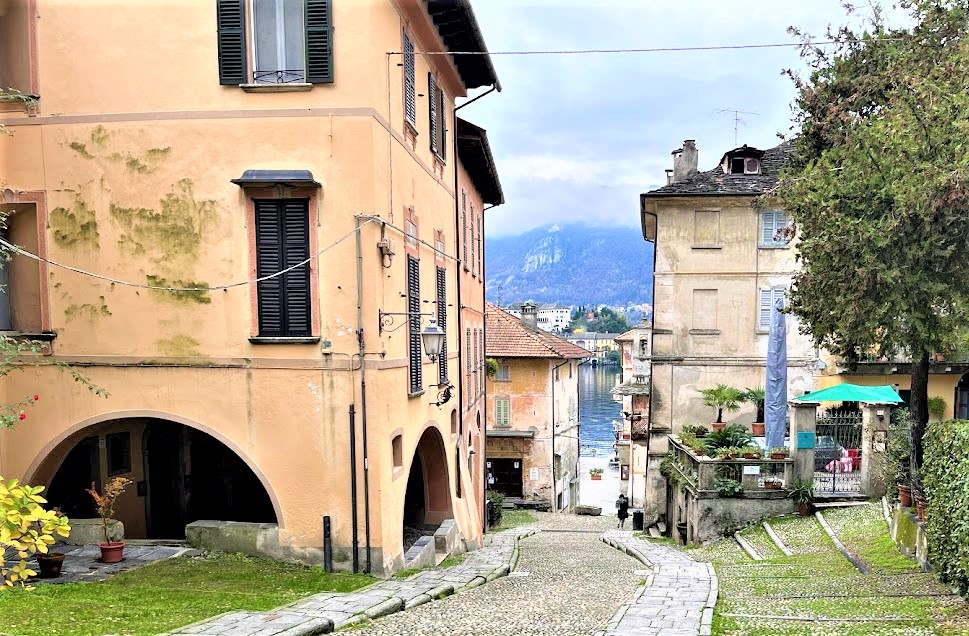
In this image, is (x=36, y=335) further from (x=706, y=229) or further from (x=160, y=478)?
(x=706, y=229)

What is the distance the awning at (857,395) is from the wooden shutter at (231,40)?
15159 mm

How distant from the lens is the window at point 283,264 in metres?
11.9

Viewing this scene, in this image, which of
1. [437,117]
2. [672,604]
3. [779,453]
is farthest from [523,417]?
[672,604]

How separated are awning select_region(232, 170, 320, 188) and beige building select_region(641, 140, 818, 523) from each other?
60.8 feet

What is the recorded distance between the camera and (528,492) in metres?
41.2

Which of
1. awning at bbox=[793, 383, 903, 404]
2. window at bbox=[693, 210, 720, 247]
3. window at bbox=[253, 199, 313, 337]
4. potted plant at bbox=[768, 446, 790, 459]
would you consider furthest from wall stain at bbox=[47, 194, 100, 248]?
window at bbox=[693, 210, 720, 247]

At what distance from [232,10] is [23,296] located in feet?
19.5

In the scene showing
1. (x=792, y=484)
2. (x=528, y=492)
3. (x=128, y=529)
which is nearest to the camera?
(x=128, y=529)

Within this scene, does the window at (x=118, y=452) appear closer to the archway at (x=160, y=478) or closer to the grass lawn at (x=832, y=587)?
the archway at (x=160, y=478)

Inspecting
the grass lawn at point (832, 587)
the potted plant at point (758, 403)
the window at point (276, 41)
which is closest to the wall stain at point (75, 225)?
the window at point (276, 41)

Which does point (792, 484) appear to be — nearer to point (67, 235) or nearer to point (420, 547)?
point (420, 547)

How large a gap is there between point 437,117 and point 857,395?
518 inches

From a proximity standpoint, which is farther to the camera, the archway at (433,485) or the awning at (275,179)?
the archway at (433,485)

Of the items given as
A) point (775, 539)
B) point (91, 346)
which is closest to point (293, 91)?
point (91, 346)
